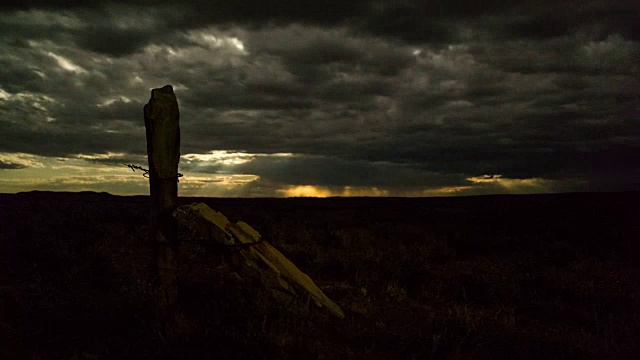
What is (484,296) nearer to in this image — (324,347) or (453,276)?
(453,276)

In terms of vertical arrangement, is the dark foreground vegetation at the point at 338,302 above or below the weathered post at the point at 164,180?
below

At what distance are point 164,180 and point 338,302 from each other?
10.1 ft

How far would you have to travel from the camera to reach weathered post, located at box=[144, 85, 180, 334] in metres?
5.86

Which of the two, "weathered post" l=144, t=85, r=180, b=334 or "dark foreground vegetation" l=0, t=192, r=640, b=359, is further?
"weathered post" l=144, t=85, r=180, b=334

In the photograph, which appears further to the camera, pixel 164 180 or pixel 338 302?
pixel 338 302

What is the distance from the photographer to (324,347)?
5.02 m

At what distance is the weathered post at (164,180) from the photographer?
5.86 metres

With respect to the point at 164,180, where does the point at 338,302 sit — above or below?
below

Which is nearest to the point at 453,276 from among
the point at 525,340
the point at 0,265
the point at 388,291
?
the point at 388,291

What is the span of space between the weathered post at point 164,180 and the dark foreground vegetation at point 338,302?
→ 0.24 meters

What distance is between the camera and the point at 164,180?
5.95 m

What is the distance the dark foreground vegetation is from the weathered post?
0.24 metres

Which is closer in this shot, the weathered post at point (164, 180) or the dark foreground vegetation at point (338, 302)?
the dark foreground vegetation at point (338, 302)

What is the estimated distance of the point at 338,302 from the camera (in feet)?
23.3
